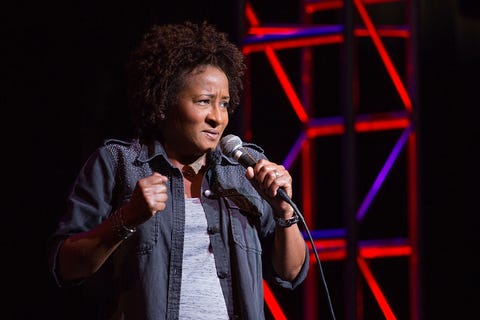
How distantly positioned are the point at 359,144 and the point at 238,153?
1677 mm

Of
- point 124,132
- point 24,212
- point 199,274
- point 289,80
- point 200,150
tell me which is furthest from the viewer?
point 289,80

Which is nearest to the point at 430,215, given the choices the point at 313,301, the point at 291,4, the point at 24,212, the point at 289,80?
the point at 313,301

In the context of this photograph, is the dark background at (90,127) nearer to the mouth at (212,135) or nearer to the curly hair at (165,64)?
the curly hair at (165,64)

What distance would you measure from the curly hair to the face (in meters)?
0.03

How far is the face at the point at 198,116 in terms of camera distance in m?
1.92

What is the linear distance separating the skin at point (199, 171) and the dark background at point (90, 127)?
4.26ft

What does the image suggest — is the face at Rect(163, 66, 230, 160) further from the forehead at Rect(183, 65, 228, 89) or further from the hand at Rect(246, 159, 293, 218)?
the hand at Rect(246, 159, 293, 218)

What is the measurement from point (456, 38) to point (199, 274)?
2028 millimetres

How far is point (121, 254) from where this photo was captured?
5.94ft

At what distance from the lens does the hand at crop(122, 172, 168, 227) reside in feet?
5.33

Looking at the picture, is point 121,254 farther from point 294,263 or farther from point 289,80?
point 289,80

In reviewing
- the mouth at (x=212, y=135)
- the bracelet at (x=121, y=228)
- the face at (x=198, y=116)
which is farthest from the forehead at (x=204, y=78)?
the bracelet at (x=121, y=228)

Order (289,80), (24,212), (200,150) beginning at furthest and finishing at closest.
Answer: (289,80), (24,212), (200,150)

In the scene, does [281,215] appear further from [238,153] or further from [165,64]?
[165,64]
